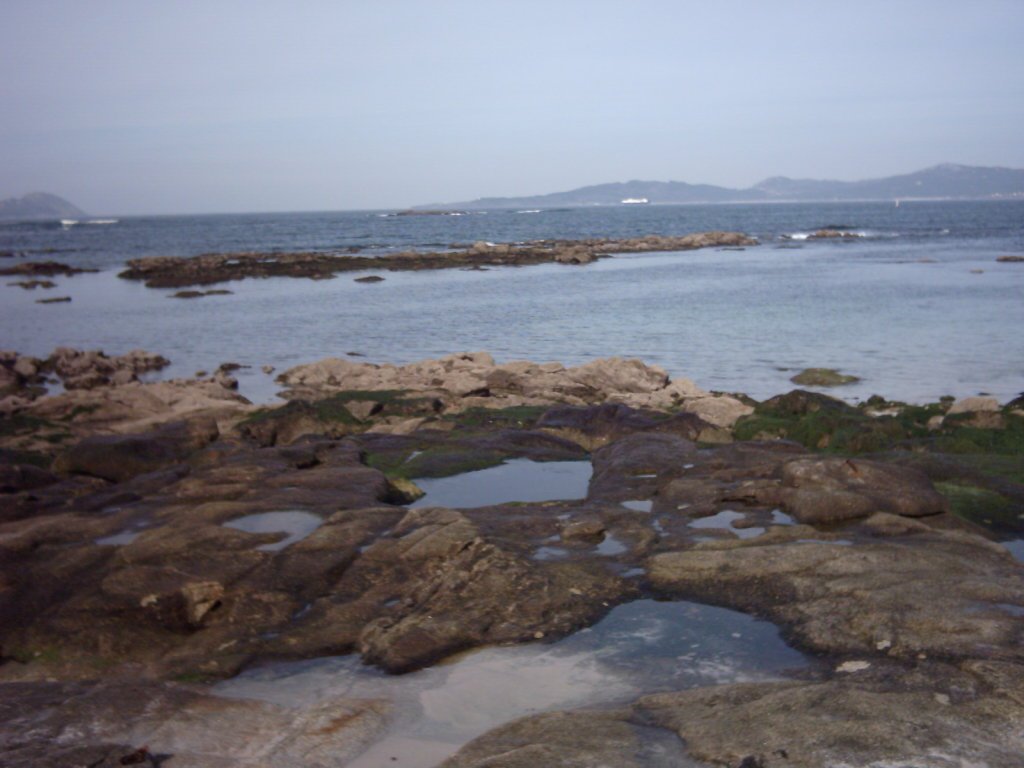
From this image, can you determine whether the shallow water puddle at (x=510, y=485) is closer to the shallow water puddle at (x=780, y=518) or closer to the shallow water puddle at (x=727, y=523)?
the shallow water puddle at (x=727, y=523)

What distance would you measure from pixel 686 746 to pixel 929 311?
3530 centimetres

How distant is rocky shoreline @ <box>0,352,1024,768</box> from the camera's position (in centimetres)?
662

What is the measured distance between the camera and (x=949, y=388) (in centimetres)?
2291

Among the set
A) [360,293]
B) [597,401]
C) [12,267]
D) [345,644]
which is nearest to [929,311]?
[597,401]

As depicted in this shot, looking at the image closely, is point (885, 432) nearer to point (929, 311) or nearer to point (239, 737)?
point (239, 737)

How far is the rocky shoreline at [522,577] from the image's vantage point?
6.62 metres

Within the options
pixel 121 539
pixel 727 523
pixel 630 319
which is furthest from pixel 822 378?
pixel 121 539

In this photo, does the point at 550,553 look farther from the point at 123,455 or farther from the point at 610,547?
the point at 123,455

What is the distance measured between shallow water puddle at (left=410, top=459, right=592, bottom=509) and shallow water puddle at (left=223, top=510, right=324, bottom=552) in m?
1.96

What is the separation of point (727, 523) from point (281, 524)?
5.38 m

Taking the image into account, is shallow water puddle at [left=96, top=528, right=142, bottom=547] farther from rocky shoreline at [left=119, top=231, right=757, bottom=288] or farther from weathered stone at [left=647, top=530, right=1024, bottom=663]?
rocky shoreline at [left=119, top=231, right=757, bottom=288]

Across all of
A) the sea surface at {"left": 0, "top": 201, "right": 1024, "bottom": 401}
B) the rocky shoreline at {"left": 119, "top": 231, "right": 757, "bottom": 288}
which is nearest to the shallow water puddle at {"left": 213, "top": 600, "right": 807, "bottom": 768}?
the sea surface at {"left": 0, "top": 201, "right": 1024, "bottom": 401}

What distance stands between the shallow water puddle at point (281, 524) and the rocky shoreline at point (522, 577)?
8 cm

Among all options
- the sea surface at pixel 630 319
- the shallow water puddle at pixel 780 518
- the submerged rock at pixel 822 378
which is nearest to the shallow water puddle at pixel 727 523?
the shallow water puddle at pixel 780 518
